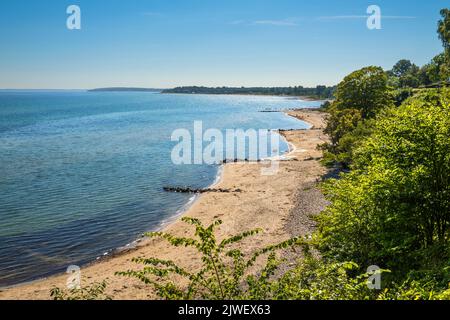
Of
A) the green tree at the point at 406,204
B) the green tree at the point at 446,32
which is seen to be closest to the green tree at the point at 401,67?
the green tree at the point at 446,32

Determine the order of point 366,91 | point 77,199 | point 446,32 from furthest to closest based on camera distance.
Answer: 1. point 446,32
2. point 366,91
3. point 77,199

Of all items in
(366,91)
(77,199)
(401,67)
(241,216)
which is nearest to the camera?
(241,216)

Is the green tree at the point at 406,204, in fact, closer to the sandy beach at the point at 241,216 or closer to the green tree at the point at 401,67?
the sandy beach at the point at 241,216

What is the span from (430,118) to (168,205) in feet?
92.8

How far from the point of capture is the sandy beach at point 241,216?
848 inches

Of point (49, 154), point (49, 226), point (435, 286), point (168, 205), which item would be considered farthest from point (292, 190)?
point (49, 154)

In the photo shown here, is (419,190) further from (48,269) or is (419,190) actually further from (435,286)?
(48,269)

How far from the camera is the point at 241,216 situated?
32469 millimetres

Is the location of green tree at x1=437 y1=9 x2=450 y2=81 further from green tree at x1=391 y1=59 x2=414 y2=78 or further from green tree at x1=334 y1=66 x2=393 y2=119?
green tree at x1=391 y1=59 x2=414 y2=78

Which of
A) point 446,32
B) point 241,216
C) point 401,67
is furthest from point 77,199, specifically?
point 401,67

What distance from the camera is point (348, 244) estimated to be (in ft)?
47.7

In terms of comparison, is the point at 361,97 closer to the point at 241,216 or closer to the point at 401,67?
the point at 241,216

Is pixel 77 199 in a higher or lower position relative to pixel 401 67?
lower

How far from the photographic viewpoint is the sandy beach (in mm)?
21531
